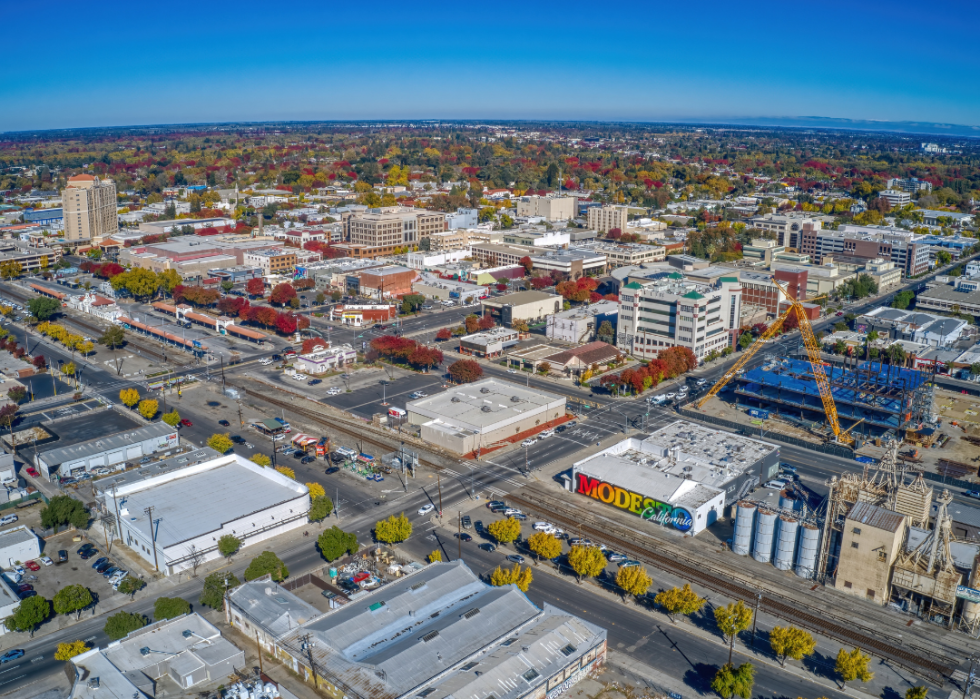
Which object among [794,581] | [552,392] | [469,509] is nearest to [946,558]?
[794,581]

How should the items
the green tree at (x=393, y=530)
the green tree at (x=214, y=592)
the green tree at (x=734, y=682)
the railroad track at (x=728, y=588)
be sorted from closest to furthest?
the green tree at (x=734, y=682) → the railroad track at (x=728, y=588) → the green tree at (x=214, y=592) → the green tree at (x=393, y=530)

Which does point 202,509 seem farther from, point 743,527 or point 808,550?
point 808,550

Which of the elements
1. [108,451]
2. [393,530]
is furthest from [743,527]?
[108,451]

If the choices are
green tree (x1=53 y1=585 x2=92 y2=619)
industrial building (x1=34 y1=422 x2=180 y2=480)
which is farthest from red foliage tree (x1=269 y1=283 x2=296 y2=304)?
green tree (x1=53 y1=585 x2=92 y2=619)

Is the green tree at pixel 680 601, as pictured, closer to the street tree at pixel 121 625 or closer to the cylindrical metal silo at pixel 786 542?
the cylindrical metal silo at pixel 786 542

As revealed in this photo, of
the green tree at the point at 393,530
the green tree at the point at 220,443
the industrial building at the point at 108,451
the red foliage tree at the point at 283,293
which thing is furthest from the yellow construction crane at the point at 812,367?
the red foliage tree at the point at 283,293

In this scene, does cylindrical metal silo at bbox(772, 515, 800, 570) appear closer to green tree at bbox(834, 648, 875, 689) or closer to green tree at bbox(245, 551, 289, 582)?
green tree at bbox(834, 648, 875, 689)
